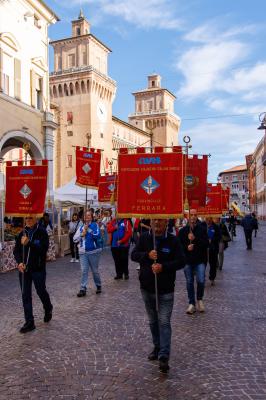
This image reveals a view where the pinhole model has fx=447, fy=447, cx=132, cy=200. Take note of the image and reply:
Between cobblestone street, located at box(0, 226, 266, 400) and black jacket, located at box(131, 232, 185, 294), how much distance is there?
37.0 inches

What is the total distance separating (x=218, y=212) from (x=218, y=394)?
8.36 m

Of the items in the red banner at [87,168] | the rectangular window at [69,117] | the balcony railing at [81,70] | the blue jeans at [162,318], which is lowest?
the blue jeans at [162,318]

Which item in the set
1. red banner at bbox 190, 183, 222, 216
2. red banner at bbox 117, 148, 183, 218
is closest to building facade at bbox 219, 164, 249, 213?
red banner at bbox 190, 183, 222, 216

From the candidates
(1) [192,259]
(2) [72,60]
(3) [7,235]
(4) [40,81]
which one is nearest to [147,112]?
(2) [72,60]

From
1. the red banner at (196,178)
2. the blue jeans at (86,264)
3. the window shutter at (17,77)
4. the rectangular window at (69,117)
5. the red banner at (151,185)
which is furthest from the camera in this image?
the rectangular window at (69,117)

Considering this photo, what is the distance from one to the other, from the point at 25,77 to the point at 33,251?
2023 cm

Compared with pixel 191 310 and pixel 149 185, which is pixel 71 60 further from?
pixel 149 185

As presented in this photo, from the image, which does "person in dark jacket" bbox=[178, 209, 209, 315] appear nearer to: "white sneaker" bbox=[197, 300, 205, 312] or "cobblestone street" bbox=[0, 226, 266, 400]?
"white sneaker" bbox=[197, 300, 205, 312]

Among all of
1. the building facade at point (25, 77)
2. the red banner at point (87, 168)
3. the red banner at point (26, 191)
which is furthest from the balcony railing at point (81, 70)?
the red banner at point (26, 191)

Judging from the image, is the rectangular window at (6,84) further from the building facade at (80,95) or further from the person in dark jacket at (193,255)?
the building facade at (80,95)

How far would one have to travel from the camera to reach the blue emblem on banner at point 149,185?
18.7 ft

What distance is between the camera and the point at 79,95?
59.7 m

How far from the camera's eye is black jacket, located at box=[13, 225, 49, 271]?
6.85 m

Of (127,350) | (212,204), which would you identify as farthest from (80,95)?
Answer: (127,350)
